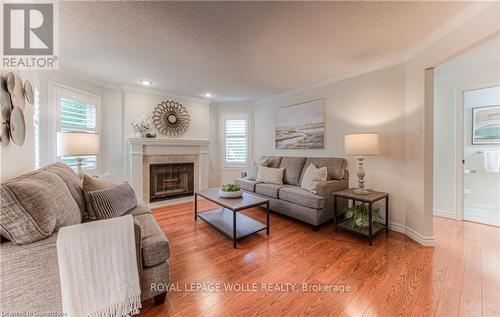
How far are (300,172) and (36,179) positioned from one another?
327cm

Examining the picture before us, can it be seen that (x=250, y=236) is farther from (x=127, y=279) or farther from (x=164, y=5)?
(x=164, y=5)

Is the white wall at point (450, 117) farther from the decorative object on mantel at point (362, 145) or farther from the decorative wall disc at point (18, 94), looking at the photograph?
the decorative wall disc at point (18, 94)

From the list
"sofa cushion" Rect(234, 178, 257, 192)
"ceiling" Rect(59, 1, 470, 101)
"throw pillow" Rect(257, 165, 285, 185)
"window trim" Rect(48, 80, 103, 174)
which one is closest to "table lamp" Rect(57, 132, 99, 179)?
"window trim" Rect(48, 80, 103, 174)

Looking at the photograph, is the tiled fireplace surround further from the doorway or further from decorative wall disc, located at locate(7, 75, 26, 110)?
the doorway

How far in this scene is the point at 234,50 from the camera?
236 centimetres

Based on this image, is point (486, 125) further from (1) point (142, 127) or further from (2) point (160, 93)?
(1) point (142, 127)

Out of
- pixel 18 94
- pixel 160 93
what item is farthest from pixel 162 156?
pixel 18 94

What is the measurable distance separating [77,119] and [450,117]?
223 inches

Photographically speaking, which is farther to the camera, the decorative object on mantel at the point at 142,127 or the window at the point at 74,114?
the decorative object on mantel at the point at 142,127

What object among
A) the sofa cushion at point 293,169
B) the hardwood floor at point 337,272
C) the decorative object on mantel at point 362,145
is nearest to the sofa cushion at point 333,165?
the sofa cushion at point 293,169

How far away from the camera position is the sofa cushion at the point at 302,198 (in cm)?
273

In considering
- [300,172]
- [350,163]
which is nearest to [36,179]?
[300,172]

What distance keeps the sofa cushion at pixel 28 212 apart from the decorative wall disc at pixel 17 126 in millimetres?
659

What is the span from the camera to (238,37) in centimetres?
207
